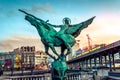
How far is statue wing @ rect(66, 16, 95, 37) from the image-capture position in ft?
44.4

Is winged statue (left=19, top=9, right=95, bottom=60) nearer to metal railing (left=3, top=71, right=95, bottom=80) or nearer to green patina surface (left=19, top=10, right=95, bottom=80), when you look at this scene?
green patina surface (left=19, top=10, right=95, bottom=80)

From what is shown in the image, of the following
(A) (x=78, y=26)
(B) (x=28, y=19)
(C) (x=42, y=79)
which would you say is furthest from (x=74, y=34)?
(C) (x=42, y=79)

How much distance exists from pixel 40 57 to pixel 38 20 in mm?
163415

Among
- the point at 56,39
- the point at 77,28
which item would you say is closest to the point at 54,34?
the point at 56,39

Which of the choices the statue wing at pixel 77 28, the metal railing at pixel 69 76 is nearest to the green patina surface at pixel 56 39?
the statue wing at pixel 77 28

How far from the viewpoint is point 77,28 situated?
44.5ft

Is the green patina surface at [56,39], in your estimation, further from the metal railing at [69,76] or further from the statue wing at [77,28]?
the metal railing at [69,76]

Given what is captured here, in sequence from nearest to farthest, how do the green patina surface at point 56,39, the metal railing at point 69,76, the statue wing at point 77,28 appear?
the green patina surface at point 56,39, the statue wing at point 77,28, the metal railing at point 69,76

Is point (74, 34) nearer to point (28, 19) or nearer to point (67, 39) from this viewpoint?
point (67, 39)

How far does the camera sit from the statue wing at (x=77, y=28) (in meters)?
13.5

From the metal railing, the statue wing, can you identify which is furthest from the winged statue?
the metal railing

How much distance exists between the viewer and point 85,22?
13.7 m

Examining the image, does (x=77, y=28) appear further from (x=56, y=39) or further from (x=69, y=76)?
(x=69, y=76)

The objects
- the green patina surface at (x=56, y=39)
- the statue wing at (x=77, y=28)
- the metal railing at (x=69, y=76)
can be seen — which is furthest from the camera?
the metal railing at (x=69, y=76)
